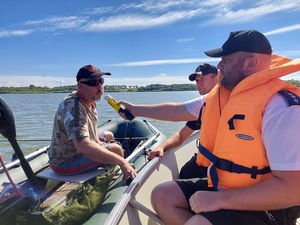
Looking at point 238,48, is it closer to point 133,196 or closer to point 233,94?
point 233,94

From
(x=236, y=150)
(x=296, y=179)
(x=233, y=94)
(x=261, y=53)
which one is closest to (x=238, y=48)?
(x=261, y=53)

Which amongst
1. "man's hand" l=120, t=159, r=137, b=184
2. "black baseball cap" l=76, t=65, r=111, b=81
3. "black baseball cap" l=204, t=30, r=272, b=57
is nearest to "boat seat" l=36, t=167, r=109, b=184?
"man's hand" l=120, t=159, r=137, b=184

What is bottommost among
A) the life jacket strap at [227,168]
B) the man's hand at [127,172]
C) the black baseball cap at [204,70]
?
the man's hand at [127,172]

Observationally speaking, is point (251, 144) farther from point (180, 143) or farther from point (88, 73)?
point (88, 73)

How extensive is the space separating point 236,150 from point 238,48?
0.49m

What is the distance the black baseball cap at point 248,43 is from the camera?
1.43 m

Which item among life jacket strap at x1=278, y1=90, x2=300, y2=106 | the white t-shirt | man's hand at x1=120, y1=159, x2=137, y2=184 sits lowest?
man's hand at x1=120, y1=159, x2=137, y2=184

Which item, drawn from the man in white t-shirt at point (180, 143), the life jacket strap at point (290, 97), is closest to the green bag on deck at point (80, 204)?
the man in white t-shirt at point (180, 143)

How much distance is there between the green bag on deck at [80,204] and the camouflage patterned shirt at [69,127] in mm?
339

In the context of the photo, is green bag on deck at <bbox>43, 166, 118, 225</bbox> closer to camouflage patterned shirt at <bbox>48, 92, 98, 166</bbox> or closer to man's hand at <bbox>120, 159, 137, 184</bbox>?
man's hand at <bbox>120, 159, 137, 184</bbox>

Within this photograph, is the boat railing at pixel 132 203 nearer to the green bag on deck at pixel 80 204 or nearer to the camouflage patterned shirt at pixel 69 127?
the green bag on deck at pixel 80 204

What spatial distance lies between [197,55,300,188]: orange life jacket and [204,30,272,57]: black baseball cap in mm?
119

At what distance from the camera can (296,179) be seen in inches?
46.4

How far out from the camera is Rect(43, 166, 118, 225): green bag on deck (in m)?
2.01
